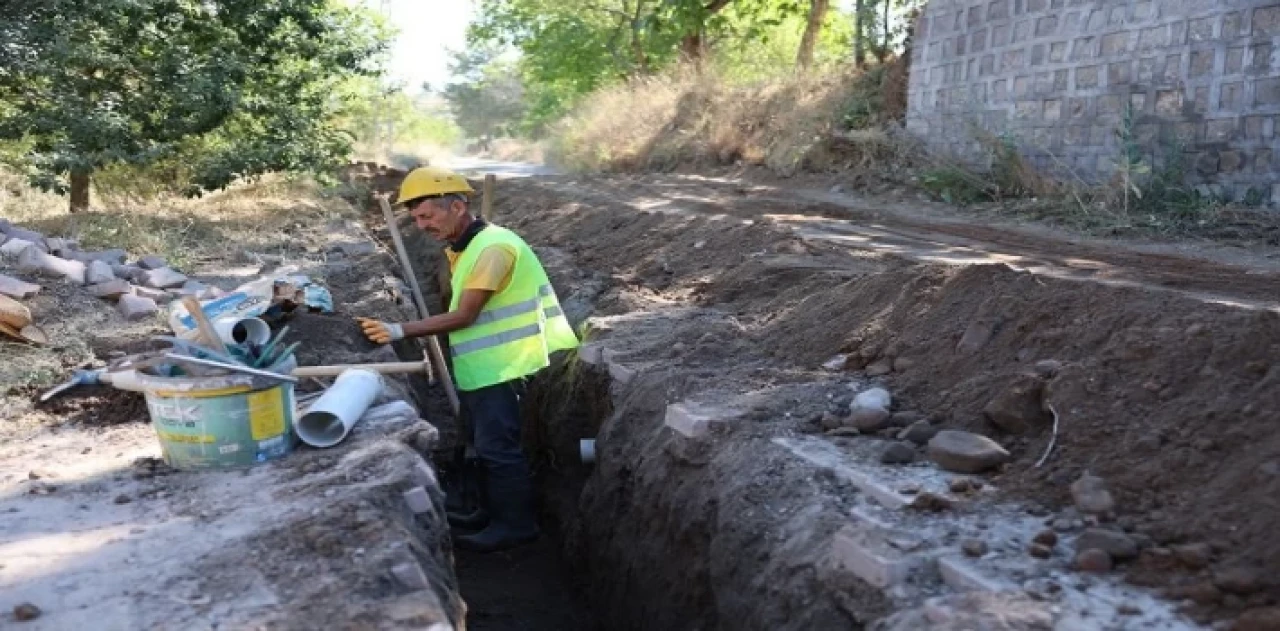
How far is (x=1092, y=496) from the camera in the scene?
337 cm

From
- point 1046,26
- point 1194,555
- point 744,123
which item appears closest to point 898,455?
point 1194,555

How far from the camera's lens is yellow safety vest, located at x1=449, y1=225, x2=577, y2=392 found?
Result: 5.28m

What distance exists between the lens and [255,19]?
11930mm

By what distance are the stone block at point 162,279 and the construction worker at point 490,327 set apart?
3.51 m

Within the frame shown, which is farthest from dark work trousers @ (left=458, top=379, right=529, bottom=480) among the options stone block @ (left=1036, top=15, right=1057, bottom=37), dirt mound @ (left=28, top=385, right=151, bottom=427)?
stone block @ (left=1036, top=15, right=1057, bottom=37)

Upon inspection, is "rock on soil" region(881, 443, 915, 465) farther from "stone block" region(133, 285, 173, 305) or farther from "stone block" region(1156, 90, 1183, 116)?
"stone block" region(1156, 90, 1183, 116)

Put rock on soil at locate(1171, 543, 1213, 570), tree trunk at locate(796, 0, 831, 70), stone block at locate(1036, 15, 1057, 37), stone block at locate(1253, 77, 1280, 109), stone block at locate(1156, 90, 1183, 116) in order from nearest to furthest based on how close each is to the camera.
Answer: rock on soil at locate(1171, 543, 1213, 570), stone block at locate(1253, 77, 1280, 109), stone block at locate(1156, 90, 1183, 116), stone block at locate(1036, 15, 1057, 37), tree trunk at locate(796, 0, 831, 70)

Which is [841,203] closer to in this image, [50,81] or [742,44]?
[50,81]

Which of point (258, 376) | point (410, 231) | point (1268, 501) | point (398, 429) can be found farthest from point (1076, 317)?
point (410, 231)

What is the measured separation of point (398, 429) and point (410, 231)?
969 cm

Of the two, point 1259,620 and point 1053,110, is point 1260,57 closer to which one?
point 1053,110

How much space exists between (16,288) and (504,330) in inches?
137

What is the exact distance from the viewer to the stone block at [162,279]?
26.3 feet

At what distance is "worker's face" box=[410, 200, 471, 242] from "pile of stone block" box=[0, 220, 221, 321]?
213cm
